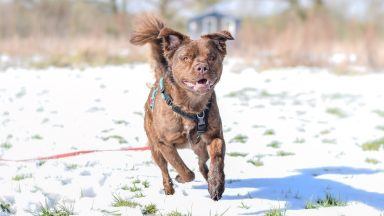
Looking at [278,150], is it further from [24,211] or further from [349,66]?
[349,66]

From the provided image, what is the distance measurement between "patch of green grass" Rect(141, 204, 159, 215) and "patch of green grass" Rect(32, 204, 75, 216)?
0.46 m

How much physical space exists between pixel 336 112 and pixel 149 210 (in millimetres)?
6667

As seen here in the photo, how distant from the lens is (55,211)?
3635 mm

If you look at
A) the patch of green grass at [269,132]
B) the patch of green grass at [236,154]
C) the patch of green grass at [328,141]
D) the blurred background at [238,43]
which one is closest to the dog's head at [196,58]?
the patch of green grass at [236,154]

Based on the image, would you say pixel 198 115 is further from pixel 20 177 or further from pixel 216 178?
pixel 20 177

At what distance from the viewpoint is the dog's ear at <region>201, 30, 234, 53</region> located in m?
4.09

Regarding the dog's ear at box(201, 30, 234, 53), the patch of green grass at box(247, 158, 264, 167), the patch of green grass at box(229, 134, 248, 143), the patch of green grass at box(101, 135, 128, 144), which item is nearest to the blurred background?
the patch of green grass at box(229, 134, 248, 143)

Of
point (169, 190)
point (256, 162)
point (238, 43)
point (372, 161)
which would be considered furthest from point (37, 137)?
point (238, 43)

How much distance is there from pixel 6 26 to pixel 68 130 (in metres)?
15.2

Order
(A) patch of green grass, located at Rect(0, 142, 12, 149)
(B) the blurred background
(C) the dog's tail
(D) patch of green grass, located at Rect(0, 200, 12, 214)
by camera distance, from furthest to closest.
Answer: (B) the blurred background, (A) patch of green grass, located at Rect(0, 142, 12, 149), (C) the dog's tail, (D) patch of green grass, located at Rect(0, 200, 12, 214)

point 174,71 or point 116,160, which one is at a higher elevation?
point 174,71

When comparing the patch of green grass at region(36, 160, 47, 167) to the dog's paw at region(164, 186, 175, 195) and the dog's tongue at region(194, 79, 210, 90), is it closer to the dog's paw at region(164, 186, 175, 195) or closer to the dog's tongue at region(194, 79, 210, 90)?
the dog's paw at region(164, 186, 175, 195)

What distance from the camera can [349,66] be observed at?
17531 millimetres

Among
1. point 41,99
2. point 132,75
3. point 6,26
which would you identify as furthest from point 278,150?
point 6,26
